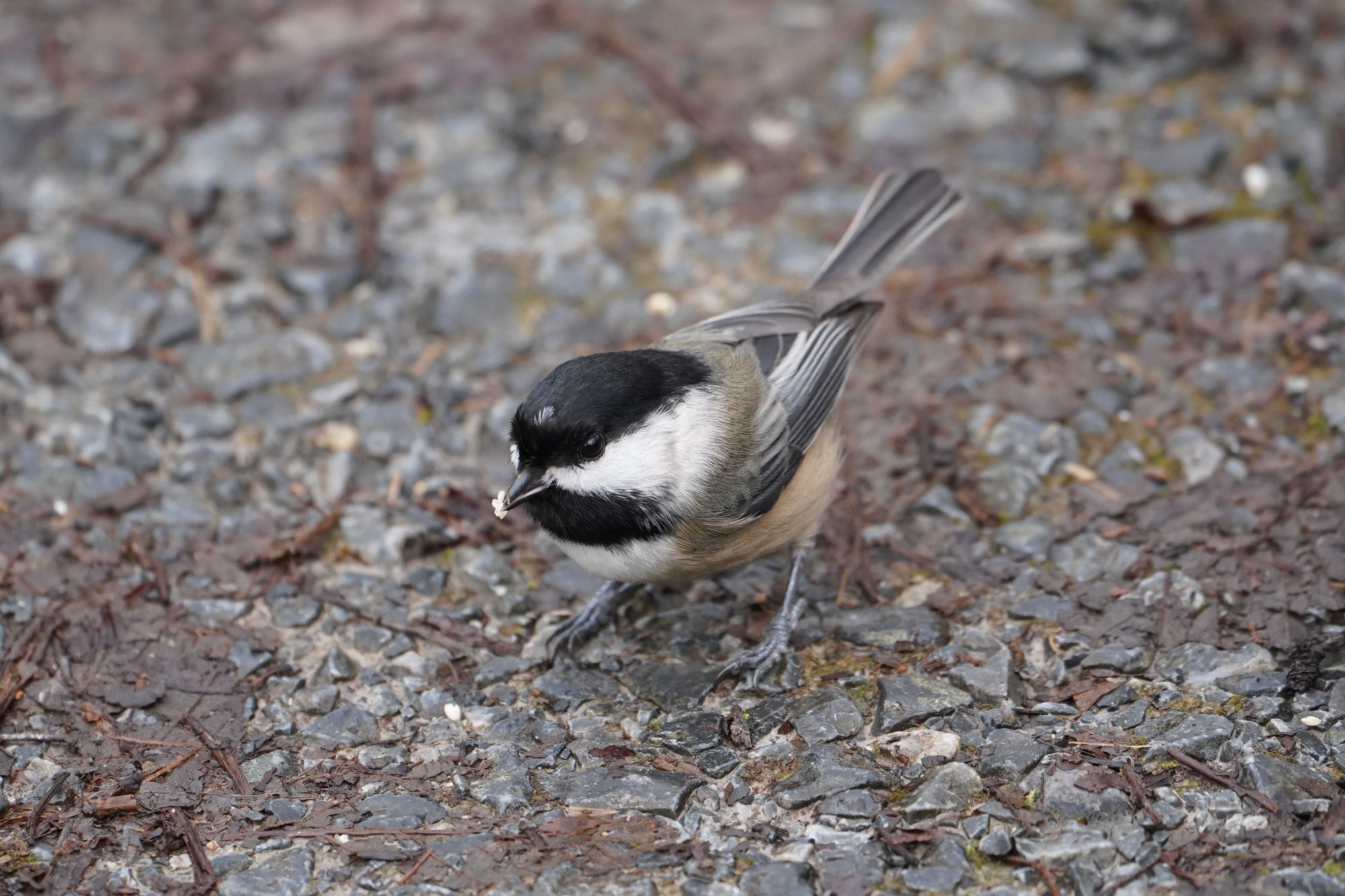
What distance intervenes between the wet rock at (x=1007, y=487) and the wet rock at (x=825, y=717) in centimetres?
108

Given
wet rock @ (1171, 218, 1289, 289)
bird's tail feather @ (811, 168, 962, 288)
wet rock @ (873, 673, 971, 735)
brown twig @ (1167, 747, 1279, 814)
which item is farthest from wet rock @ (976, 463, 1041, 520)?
wet rock @ (1171, 218, 1289, 289)

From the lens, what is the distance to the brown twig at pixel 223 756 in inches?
132

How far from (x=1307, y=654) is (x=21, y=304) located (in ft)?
15.7

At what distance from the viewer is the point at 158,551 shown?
4242mm

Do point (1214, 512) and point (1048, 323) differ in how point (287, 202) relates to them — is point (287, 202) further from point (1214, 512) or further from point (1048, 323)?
point (1214, 512)

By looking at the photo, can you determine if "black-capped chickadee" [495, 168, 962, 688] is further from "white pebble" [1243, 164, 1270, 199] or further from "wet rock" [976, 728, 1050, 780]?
"white pebble" [1243, 164, 1270, 199]

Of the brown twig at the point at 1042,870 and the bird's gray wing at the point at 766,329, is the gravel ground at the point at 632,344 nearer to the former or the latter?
the brown twig at the point at 1042,870

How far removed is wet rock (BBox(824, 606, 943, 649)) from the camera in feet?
12.7

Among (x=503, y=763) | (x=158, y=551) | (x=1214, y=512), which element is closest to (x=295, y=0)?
(x=158, y=551)

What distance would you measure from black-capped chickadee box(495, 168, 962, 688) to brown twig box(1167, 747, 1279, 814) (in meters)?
1.09

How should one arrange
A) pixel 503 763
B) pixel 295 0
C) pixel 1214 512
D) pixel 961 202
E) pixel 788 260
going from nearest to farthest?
pixel 503 763, pixel 1214 512, pixel 961 202, pixel 788 260, pixel 295 0

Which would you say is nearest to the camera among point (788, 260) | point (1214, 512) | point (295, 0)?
point (1214, 512)

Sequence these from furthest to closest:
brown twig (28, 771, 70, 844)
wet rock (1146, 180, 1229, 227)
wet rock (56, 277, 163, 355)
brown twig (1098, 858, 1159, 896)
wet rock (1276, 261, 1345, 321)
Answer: wet rock (1146, 180, 1229, 227), wet rock (56, 277, 163, 355), wet rock (1276, 261, 1345, 321), brown twig (28, 771, 70, 844), brown twig (1098, 858, 1159, 896)

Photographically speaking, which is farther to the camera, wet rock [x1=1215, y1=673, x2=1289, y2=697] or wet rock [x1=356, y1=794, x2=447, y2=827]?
wet rock [x1=1215, y1=673, x2=1289, y2=697]
